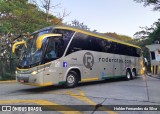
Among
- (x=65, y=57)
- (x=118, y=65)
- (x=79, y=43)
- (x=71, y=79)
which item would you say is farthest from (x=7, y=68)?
(x=65, y=57)

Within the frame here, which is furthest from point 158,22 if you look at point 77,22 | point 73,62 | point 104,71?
point 73,62

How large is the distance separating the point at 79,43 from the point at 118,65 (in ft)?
19.9

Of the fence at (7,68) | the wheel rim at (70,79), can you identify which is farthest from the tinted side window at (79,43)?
the fence at (7,68)

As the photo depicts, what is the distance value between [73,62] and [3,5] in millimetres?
10993

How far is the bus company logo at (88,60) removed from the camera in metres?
15.5

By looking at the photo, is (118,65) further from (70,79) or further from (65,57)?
(65,57)

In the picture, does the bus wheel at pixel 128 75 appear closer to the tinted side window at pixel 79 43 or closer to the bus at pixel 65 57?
the bus at pixel 65 57

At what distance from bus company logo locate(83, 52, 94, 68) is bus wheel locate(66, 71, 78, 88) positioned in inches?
46.2

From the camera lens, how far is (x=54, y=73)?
13.0 m

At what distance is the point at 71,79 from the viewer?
1430cm

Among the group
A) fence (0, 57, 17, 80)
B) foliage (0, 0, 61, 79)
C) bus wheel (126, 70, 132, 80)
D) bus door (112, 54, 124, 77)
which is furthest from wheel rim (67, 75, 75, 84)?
foliage (0, 0, 61, 79)

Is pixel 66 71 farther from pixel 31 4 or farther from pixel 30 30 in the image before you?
pixel 31 4

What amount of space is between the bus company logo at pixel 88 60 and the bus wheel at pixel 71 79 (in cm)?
117

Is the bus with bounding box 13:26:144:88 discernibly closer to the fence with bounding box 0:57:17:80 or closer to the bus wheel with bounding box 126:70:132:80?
the bus wheel with bounding box 126:70:132:80
